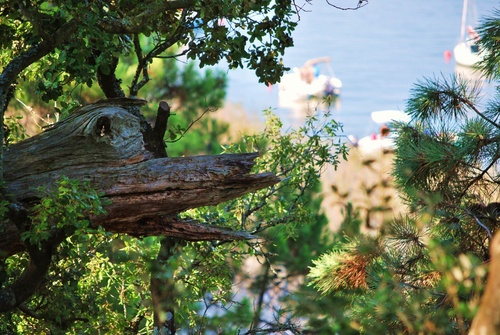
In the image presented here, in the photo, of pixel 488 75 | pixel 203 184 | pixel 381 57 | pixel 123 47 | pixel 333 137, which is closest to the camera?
pixel 203 184

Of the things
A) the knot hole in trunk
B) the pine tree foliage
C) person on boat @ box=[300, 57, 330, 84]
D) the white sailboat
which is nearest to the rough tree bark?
the knot hole in trunk

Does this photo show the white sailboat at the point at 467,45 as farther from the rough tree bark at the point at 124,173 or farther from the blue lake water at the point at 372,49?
the rough tree bark at the point at 124,173

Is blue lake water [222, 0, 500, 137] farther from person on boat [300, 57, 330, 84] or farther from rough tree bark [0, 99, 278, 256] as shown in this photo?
rough tree bark [0, 99, 278, 256]

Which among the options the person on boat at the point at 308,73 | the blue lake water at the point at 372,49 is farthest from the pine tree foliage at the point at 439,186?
the blue lake water at the point at 372,49

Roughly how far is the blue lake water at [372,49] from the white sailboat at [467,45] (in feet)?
1.33

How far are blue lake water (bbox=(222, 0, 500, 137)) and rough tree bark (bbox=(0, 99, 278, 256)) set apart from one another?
11738mm

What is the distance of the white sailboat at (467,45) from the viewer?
4321 millimetres

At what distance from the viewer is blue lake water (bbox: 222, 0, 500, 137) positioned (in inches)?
701

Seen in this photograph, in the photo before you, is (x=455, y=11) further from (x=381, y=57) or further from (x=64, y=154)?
(x=64, y=154)

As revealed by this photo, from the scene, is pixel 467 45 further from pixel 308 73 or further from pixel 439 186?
pixel 439 186

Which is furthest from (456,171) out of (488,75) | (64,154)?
(64,154)

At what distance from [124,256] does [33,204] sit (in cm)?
184

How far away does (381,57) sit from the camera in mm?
22250

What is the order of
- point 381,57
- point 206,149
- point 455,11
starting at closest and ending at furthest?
1. point 206,149
2. point 381,57
3. point 455,11
